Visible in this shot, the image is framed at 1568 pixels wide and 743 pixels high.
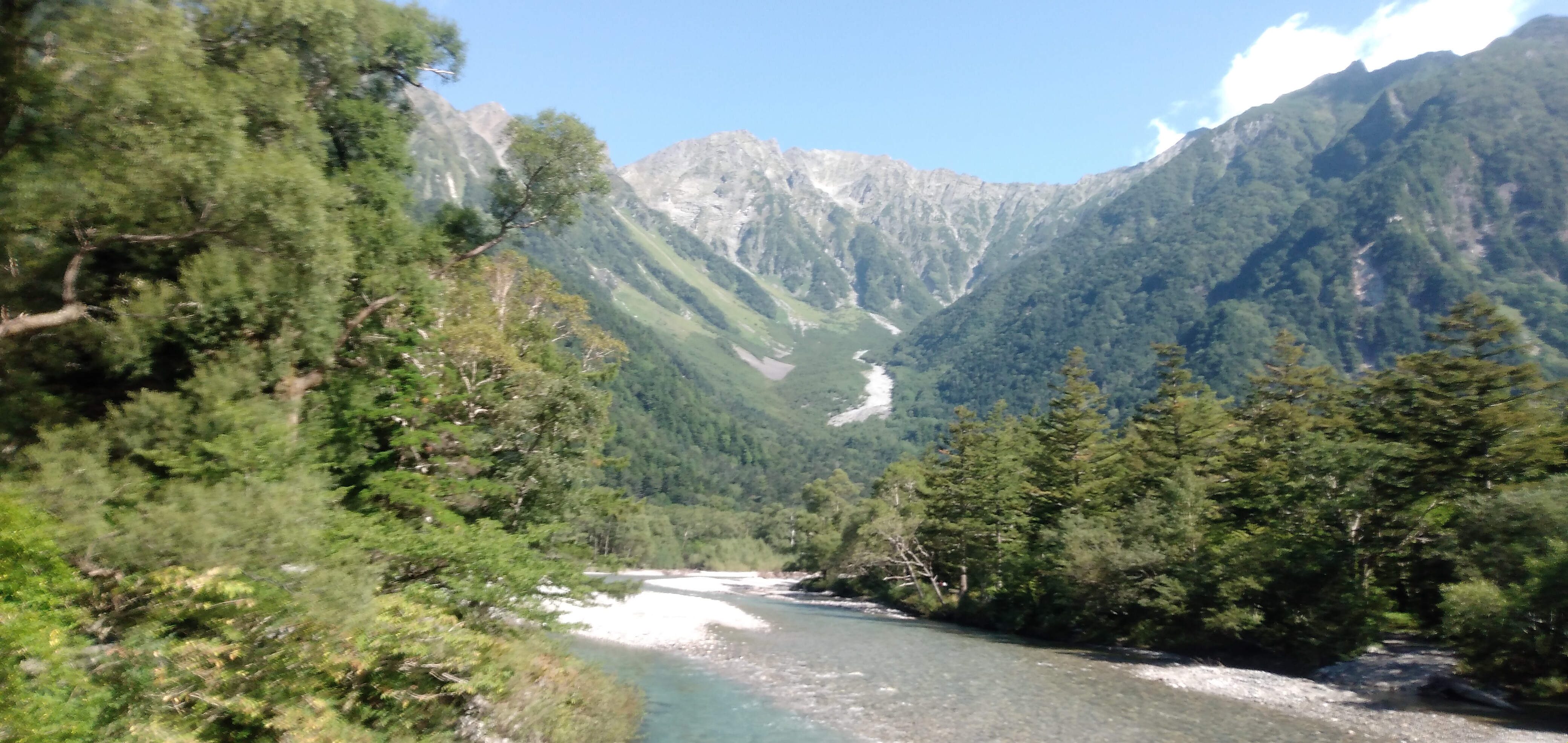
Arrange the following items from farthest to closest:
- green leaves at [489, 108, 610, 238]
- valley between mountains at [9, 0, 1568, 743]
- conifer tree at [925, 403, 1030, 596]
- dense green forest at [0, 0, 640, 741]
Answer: conifer tree at [925, 403, 1030, 596], green leaves at [489, 108, 610, 238], valley between mountains at [9, 0, 1568, 743], dense green forest at [0, 0, 640, 741]

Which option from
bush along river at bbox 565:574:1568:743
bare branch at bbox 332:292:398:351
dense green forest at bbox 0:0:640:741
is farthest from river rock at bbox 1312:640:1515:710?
bare branch at bbox 332:292:398:351

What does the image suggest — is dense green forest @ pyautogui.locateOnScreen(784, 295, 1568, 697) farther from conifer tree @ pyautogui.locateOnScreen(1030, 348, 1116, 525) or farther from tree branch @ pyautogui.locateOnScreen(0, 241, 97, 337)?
tree branch @ pyautogui.locateOnScreen(0, 241, 97, 337)

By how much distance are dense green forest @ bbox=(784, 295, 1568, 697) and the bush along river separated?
2319 millimetres

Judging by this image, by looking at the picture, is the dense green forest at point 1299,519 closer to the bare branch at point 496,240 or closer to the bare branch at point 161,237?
the bare branch at point 496,240

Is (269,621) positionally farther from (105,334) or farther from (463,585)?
(105,334)

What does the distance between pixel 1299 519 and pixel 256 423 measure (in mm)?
34988

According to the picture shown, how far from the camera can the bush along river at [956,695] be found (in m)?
18.1

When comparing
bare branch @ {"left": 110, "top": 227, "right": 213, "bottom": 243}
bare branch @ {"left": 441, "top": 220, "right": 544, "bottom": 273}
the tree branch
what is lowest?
the tree branch

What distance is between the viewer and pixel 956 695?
2272 centimetres

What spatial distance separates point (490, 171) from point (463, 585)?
12476 mm

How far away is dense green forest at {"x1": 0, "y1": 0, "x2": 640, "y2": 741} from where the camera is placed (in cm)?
781

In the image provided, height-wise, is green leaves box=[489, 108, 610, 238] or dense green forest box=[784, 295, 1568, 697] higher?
green leaves box=[489, 108, 610, 238]

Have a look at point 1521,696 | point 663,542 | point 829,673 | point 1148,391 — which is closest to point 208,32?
point 829,673

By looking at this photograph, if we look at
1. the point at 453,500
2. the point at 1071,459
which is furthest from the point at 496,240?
the point at 1071,459
